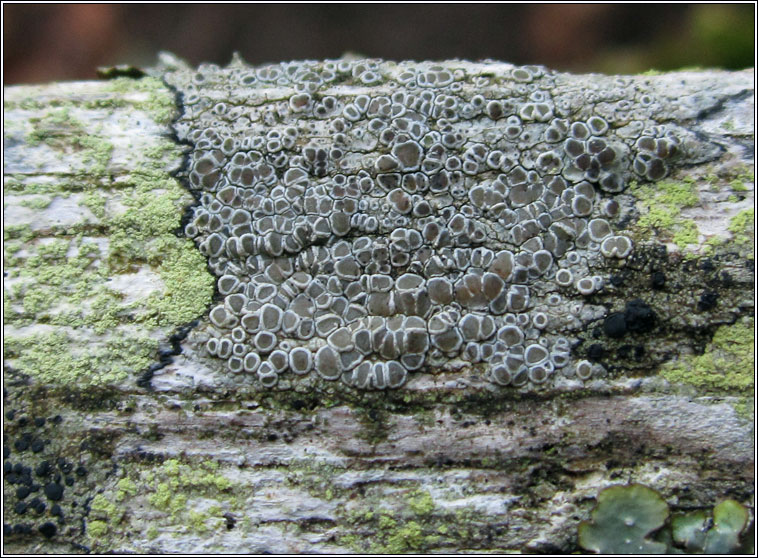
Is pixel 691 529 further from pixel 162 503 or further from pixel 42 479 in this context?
pixel 42 479

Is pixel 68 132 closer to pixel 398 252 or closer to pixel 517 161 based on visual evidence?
pixel 398 252

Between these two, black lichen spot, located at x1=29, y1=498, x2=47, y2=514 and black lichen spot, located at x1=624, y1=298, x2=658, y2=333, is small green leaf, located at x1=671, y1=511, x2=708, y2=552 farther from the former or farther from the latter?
black lichen spot, located at x1=29, y1=498, x2=47, y2=514

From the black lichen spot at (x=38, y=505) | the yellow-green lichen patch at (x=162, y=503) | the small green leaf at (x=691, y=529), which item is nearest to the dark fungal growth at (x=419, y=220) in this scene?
the yellow-green lichen patch at (x=162, y=503)

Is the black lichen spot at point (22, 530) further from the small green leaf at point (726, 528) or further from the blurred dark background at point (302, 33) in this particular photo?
the blurred dark background at point (302, 33)

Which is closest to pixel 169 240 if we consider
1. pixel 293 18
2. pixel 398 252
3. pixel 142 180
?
pixel 142 180

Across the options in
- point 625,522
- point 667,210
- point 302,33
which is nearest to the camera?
point 625,522

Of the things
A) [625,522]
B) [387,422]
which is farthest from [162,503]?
[625,522]

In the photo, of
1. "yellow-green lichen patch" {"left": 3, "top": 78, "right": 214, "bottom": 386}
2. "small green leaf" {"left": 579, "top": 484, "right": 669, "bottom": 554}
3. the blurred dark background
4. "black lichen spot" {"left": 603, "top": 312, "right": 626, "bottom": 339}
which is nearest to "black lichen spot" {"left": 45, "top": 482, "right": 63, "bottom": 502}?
"yellow-green lichen patch" {"left": 3, "top": 78, "right": 214, "bottom": 386}
